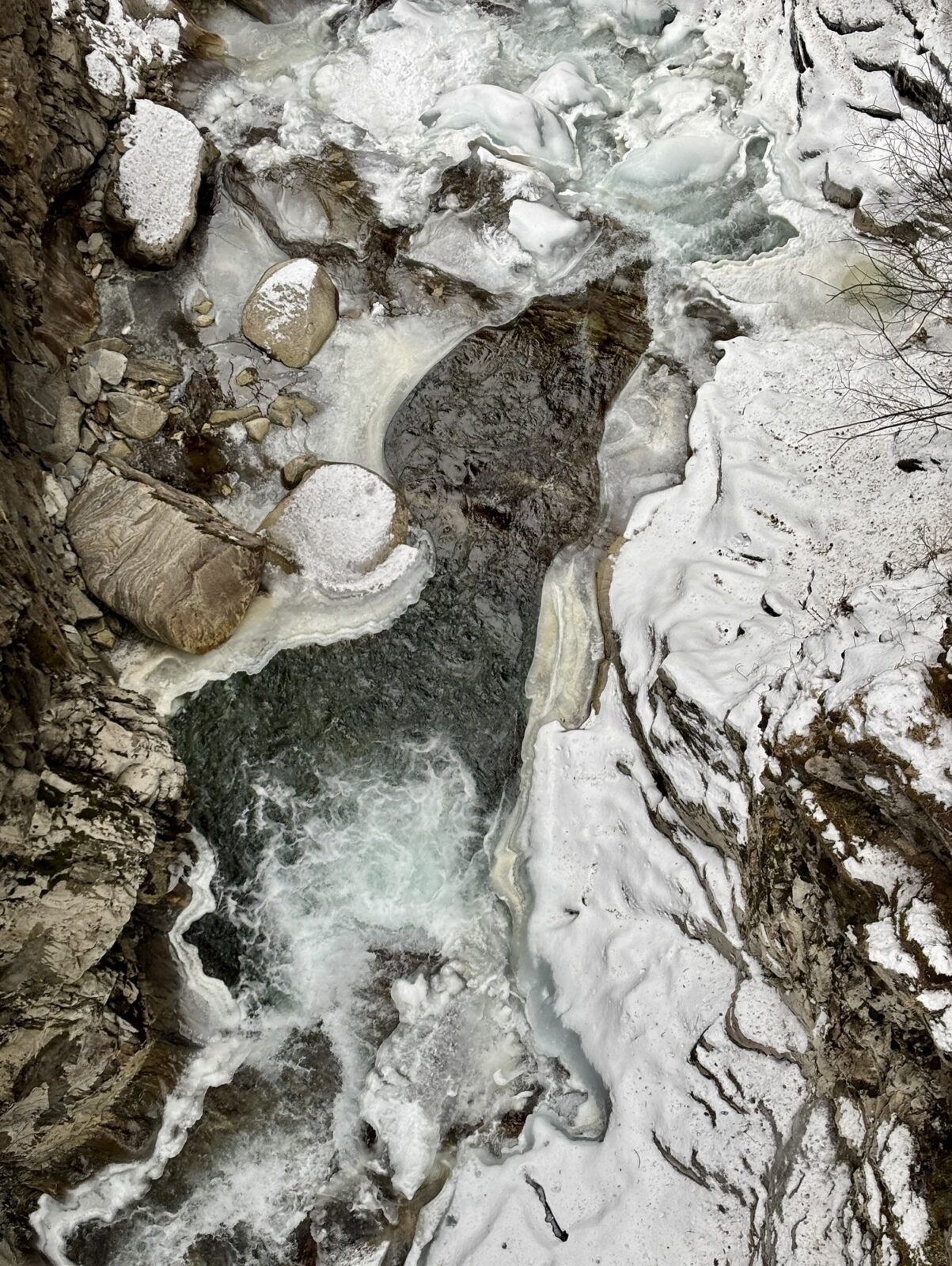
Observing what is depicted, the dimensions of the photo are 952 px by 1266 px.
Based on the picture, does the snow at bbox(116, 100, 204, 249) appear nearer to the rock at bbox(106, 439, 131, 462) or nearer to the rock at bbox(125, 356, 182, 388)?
the rock at bbox(125, 356, 182, 388)

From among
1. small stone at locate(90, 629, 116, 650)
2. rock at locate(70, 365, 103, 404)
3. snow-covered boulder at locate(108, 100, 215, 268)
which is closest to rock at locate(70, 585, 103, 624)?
small stone at locate(90, 629, 116, 650)

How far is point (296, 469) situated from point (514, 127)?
3840 millimetres

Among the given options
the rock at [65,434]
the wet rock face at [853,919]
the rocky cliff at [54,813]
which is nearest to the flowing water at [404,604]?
the rocky cliff at [54,813]

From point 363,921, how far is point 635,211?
250 inches

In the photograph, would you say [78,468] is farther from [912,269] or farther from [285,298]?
[912,269]

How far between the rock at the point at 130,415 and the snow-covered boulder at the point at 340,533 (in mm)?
1291

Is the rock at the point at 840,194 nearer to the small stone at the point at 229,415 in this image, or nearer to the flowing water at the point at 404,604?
the flowing water at the point at 404,604

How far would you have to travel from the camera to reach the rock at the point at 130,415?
20.8 ft

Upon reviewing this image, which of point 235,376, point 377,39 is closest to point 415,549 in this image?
point 235,376

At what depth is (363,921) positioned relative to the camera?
5.52 m

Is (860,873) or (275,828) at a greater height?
(860,873)

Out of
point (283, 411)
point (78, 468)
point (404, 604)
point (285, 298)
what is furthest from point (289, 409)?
point (404, 604)

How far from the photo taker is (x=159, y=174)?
673cm

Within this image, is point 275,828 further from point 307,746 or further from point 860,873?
point 860,873
